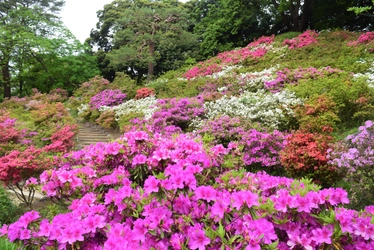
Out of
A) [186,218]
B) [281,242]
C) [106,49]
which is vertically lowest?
[281,242]

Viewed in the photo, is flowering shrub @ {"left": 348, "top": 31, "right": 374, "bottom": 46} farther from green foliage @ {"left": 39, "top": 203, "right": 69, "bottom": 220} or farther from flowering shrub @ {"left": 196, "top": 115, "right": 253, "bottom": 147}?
green foliage @ {"left": 39, "top": 203, "right": 69, "bottom": 220}

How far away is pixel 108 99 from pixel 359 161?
8.51 metres

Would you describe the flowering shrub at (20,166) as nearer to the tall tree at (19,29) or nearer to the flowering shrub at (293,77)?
the flowering shrub at (293,77)

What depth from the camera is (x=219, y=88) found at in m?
7.93

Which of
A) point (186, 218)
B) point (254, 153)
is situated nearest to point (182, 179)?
point (186, 218)

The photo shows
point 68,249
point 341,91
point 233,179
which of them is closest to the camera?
point 68,249

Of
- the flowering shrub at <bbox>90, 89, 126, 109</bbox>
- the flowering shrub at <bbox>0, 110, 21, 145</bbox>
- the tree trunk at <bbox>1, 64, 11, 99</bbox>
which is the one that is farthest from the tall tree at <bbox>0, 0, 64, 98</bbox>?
the flowering shrub at <bbox>0, 110, 21, 145</bbox>

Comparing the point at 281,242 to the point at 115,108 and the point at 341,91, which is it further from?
the point at 115,108

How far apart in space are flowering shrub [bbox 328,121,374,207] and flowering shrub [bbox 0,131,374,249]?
1.18m

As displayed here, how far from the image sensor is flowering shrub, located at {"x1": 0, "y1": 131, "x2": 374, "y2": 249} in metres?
1.41

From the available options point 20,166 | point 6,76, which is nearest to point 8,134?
point 20,166

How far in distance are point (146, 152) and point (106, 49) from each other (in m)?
21.7

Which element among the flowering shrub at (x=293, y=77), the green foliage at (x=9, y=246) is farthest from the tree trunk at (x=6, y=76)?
the green foliage at (x=9, y=246)

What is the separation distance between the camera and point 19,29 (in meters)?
13.9
